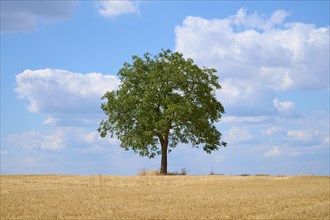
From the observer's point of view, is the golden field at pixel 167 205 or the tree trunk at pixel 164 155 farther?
the tree trunk at pixel 164 155

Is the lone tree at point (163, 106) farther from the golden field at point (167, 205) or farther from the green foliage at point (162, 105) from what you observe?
the golden field at point (167, 205)

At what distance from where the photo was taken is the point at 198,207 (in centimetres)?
2009

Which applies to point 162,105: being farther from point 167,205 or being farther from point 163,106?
point 167,205

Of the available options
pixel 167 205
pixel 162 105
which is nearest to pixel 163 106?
pixel 162 105

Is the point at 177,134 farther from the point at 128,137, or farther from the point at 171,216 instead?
the point at 171,216

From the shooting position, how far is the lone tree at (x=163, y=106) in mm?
44906

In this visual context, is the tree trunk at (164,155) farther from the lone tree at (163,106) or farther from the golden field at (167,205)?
the golden field at (167,205)

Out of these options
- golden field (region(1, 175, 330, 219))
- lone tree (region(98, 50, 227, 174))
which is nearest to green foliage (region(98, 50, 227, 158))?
lone tree (region(98, 50, 227, 174))

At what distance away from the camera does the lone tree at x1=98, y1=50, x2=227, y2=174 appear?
4491 cm

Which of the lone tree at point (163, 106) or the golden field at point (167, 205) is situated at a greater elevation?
the lone tree at point (163, 106)

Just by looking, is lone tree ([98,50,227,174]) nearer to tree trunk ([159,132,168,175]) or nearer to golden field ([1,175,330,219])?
tree trunk ([159,132,168,175])

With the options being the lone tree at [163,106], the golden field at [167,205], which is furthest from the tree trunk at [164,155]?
the golden field at [167,205]

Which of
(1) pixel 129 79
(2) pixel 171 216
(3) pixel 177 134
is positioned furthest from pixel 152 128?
(2) pixel 171 216

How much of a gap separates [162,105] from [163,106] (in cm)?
18
